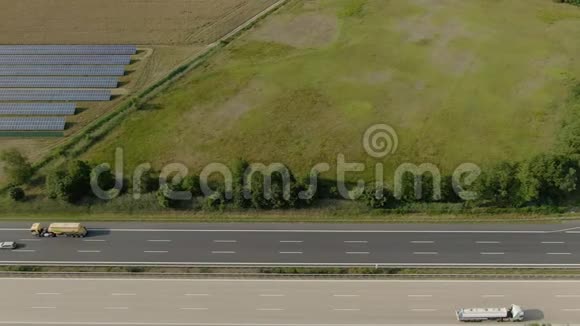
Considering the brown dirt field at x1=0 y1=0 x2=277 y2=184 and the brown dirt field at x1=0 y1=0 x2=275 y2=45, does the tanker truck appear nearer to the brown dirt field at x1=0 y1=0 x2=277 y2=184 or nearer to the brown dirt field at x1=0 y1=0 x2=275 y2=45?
the brown dirt field at x1=0 y1=0 x2=277 y2=184

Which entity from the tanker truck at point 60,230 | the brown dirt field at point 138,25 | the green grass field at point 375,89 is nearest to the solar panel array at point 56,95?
the brown dirt field at point 138,25

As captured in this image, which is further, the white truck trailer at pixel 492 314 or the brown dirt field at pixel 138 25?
the brown dirt field at pixel 138 25

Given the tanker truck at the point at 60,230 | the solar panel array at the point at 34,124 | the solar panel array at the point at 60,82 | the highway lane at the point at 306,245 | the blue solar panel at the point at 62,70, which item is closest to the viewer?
the highway lane at the point at 306,245

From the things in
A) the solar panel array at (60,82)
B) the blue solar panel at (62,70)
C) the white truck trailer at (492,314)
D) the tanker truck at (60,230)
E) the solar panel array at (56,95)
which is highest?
the blue solar panel at (62,70)

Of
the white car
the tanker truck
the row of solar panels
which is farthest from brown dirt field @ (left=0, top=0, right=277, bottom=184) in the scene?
the white car

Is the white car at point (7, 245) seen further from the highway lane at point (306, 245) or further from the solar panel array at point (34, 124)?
the solar panel array at point (34, 124)

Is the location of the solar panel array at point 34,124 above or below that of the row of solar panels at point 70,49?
below

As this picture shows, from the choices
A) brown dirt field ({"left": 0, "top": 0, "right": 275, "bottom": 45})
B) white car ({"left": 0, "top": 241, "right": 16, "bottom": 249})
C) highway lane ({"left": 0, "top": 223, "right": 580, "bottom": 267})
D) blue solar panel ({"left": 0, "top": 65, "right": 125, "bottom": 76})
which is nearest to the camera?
highway lane ({"left": 0, "top": 223, "right": 580, "bottom": 267})
